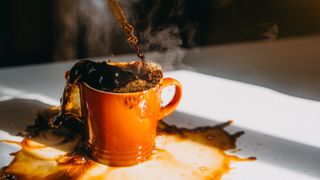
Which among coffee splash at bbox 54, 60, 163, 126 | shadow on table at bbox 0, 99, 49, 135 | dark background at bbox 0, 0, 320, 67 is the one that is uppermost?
dark background at bbox 0, 0, 320, 67

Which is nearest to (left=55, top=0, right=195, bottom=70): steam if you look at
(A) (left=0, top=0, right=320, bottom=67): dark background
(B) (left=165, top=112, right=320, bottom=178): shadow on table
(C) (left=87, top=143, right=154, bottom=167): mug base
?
(A) (left=0, top=0, right=320, bottom=67): dark background

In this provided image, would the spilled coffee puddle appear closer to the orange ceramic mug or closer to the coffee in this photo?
the orange ceramic mug

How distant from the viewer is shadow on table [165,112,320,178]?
0.88 meters

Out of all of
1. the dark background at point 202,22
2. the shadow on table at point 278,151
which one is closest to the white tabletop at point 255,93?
the shadow on table at point 278,151

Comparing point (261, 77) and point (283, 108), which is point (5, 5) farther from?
point (283, 108)

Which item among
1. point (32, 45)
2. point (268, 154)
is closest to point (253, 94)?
point (268, 154)

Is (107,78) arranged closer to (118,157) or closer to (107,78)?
(107,78)

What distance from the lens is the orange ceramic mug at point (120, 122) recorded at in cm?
80

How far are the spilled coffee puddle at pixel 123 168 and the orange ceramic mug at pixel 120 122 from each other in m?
0.02

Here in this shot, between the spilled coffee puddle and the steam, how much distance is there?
35cm

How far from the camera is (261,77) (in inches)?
52.1

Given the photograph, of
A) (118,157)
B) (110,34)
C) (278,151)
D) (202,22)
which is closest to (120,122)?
(118,157)

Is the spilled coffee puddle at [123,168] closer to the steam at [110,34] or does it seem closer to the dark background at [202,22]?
the steam at [110,34]

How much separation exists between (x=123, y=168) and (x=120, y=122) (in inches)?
4.0
